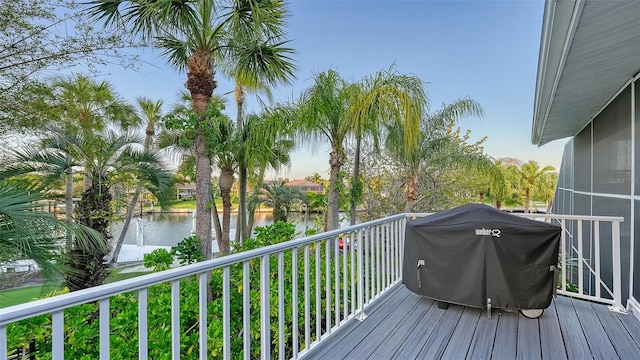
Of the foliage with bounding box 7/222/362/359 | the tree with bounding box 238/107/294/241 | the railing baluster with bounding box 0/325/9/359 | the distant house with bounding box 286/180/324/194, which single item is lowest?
the foliage with bounding box 7/222/362/359

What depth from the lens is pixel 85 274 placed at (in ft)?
19.6

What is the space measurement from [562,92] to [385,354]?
11.9 feet

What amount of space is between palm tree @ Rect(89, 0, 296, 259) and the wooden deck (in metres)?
4.33

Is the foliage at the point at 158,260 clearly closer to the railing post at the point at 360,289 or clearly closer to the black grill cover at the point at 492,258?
the railing post at the point at 360,289

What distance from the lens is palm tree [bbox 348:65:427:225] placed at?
17.2ft

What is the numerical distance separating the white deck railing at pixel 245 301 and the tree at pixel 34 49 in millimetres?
4289

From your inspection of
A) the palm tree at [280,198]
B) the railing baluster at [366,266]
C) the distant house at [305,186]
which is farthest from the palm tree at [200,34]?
the palm tree at [280,198]

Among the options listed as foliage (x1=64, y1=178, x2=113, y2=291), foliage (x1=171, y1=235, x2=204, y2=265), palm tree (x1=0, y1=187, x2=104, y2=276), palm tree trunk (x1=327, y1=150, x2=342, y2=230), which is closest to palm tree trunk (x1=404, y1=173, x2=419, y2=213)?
palm tree trunk (x1=327, y1=150, x2=342, y2=230)

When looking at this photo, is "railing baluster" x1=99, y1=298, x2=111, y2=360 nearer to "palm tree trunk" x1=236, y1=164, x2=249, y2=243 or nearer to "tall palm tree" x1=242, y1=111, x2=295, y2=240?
"tall palm tree" x1=242, y1=111, x2=295, y2=240

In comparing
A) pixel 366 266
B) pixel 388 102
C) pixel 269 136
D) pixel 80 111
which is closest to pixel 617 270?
pixel 366 266

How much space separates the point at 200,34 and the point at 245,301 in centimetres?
545

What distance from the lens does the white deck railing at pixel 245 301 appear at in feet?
3.46

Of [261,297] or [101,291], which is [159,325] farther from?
[101,291]

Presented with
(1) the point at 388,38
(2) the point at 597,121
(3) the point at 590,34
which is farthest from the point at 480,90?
(3) the point at 590,34
